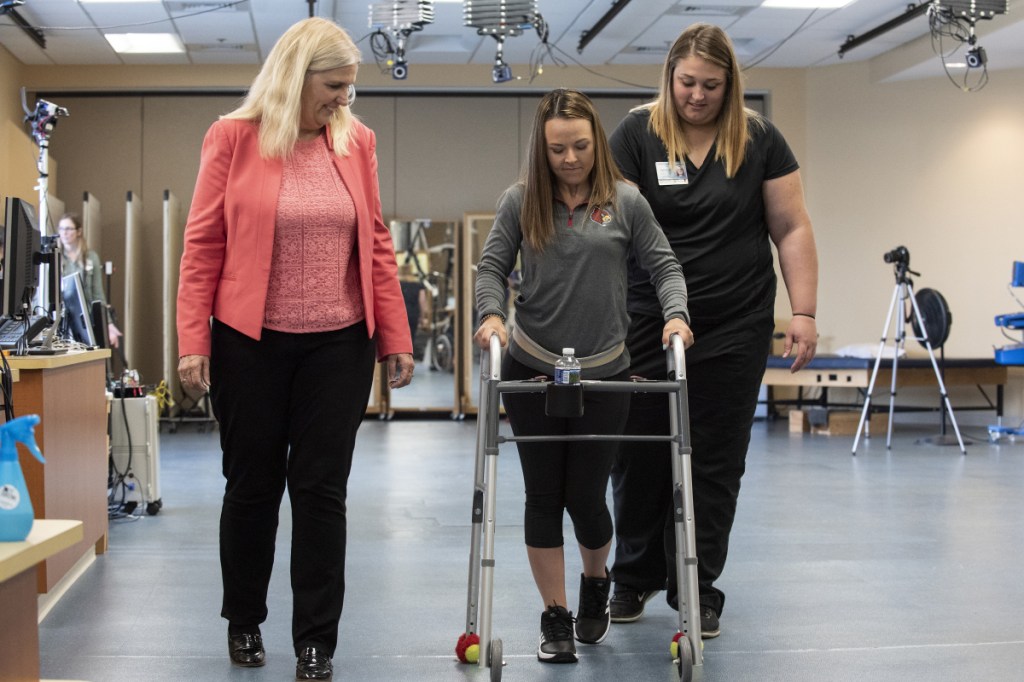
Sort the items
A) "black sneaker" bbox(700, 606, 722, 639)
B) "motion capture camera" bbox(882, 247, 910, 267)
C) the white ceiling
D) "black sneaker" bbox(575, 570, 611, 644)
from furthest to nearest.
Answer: the white ceiling, "motion capture camera" bbox(882, 247, 910, 267), "black sneaker" bbox(700, 606, 722, 639), "black sneaker" bbox(575, 570, 611, 644)

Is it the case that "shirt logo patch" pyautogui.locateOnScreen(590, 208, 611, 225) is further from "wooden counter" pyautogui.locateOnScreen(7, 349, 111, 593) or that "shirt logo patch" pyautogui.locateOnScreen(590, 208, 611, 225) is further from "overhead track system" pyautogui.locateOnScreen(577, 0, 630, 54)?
"overhead track system" pyautogui.locateOnScreen(577, 0, 630, 54)

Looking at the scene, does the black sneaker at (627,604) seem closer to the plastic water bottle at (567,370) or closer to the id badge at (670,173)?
the plastic water bottle at (567,370)

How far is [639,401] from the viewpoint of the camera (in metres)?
2.80

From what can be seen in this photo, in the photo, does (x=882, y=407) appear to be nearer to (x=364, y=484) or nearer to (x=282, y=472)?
(x=364, y=484)

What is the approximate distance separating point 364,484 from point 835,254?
6.17 m

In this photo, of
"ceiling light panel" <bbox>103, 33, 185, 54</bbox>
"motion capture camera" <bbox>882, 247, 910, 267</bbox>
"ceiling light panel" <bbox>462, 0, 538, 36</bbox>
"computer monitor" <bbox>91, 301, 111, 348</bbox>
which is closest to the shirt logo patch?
"computer monitor" <bbox>91, 301, 111, 348</bbox>

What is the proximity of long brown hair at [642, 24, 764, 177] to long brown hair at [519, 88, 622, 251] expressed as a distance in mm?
315

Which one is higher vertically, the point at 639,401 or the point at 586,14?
→ the point at 586,14

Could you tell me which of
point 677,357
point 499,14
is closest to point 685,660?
point 677,357

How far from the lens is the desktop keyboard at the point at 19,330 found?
10.7ft

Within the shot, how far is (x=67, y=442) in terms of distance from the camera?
11.0 ft

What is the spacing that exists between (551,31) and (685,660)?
24.8 ft

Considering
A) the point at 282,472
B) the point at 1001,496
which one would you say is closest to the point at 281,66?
the point at 282,472

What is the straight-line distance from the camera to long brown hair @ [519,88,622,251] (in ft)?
7.92
